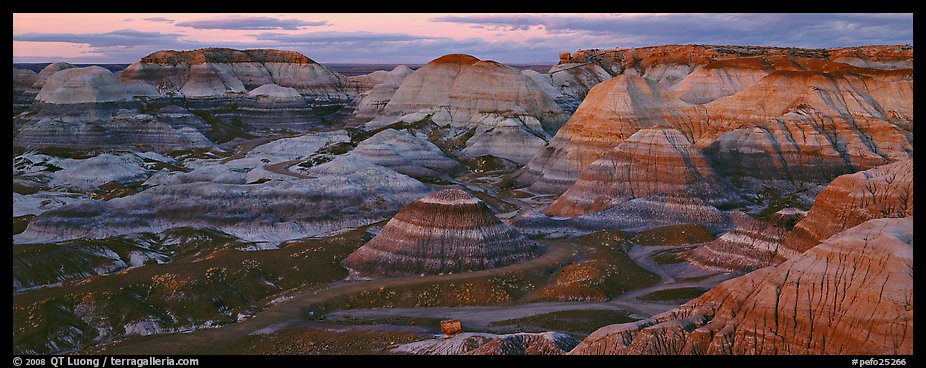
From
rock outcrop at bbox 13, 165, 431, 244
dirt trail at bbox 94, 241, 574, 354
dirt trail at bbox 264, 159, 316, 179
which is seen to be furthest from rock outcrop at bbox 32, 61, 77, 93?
dirt trail at bbox 94, 241, 574, 354

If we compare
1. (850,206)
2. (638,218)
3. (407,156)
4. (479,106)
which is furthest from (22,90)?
(850,206)

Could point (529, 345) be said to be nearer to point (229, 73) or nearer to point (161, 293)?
point (161, 293)

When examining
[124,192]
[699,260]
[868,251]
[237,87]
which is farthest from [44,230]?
[237,87]

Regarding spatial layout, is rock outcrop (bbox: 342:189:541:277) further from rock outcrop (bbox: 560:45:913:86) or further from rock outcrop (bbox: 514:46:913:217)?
rock outcrop (bbox: 560:45:913:86)

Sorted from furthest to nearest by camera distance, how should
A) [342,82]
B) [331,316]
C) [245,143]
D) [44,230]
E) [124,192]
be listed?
[342,82]
[245,143]
[124,192]
[44,230]
[331,316]

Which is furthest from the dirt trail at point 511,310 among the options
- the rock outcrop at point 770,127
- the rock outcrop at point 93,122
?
the rock outcrop at point 93,122

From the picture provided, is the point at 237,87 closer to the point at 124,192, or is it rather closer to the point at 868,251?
the point at 124,192
